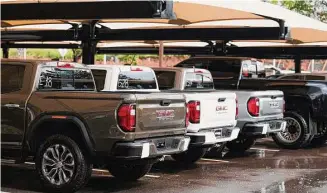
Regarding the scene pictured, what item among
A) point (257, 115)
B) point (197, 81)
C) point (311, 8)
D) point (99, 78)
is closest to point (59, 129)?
point (99, 78)

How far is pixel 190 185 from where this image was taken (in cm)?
854

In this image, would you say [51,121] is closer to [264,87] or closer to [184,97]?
[184,97]

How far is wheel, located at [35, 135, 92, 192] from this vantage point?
7379 mm

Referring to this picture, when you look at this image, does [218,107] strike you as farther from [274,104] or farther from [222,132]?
[274,104]

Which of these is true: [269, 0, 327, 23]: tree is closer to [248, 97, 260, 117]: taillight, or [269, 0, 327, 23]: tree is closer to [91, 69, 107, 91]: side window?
[248, 97, 260, 117]: taillight

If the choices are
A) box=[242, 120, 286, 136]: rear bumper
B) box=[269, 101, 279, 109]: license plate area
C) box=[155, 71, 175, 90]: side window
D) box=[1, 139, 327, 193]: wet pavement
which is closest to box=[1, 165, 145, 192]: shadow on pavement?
box=[1, 139, 327, 193]: wet pavement

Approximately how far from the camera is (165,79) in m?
10.9

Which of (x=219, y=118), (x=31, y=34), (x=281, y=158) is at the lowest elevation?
(x=281, y=158)

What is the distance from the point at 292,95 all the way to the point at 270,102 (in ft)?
6.14

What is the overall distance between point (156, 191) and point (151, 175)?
1.38 meters

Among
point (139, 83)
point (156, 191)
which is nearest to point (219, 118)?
point (139, 83)

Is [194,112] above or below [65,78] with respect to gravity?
below

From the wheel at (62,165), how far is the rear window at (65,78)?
3.06 ft

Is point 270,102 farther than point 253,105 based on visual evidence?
Yes
